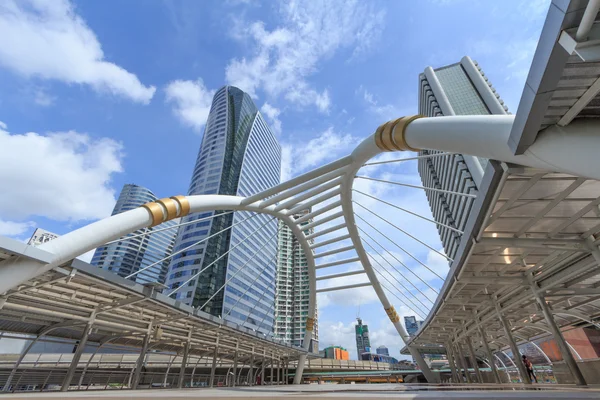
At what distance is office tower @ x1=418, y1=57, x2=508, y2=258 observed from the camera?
70375 mm

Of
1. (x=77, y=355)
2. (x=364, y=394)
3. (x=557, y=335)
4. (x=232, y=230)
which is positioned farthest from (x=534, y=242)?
(x=232, y=230)

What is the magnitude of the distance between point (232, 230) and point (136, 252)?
3425 inches

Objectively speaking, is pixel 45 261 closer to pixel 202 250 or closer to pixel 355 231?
pixel 355 231

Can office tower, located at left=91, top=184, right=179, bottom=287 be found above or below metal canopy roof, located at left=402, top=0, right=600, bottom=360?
above

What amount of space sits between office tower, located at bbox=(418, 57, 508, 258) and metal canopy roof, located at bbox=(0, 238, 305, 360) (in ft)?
212

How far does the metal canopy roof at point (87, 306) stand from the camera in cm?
979

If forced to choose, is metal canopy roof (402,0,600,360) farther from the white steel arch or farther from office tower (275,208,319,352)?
office tower (275,208,319,352)

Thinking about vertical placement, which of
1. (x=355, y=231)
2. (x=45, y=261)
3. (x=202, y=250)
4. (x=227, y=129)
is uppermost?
(x=227, y=129)

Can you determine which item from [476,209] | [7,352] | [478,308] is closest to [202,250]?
[7,352]

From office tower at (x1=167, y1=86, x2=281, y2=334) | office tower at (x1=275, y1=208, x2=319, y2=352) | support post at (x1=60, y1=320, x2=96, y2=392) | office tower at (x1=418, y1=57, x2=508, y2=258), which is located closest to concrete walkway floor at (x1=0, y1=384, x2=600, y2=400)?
support post at (x1=60, y1=320, x2=96, y2=392)

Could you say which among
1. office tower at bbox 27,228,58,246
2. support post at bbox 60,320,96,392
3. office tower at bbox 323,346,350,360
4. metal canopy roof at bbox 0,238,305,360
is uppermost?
office tower at bbox 323,346,350,360

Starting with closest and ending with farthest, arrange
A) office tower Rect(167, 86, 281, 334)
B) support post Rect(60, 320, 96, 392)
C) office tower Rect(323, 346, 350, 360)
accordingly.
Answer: support post Rect(60, 320, 96, 392) < office tower Rect(167, 86, 281, 334) < office tower Rect(323, 346, 350, 360)

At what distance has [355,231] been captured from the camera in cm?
2584

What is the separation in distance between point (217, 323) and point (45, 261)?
12316 mm
